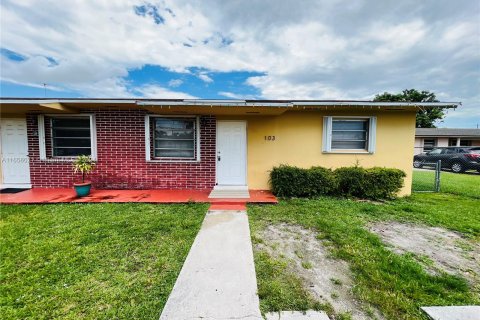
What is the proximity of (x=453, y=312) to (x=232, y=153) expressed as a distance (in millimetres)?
5702

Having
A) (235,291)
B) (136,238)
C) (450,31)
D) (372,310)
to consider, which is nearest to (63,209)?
(136,238)

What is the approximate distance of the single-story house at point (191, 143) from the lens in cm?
668

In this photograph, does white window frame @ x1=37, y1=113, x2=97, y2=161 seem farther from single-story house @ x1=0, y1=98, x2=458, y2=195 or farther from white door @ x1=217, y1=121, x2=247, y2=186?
white door @ x1=217, y1=121, x2=247, y2=186

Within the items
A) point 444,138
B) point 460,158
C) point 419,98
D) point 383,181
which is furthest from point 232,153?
point 419,98

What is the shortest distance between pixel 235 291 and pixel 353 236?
95.8 inches

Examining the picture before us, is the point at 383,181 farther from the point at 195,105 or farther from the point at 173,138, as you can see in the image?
the point at 173,138

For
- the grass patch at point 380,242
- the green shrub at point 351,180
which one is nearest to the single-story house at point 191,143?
the green shrub at point 351,180

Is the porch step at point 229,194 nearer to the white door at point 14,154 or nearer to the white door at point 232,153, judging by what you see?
the white door at point 232,153

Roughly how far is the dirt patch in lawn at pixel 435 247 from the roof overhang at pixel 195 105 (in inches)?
133

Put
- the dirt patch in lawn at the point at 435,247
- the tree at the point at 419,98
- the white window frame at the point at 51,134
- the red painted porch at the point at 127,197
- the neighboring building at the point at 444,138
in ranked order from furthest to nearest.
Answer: the tree at the point at 419,98 → the neighboring building at the point at 444,138 → the white window frame at the point at 51,134 → the red painted porch at the point at 127,197 → the dirt patch in lawn at the point at 435,247

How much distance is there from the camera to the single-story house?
6680mm

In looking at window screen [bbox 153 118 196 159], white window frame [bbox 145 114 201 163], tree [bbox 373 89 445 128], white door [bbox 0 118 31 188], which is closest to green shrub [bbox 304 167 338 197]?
white window frame [bbox 145 114 201 163]

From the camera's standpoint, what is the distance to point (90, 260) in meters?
2.83

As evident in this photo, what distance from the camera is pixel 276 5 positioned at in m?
8.02
